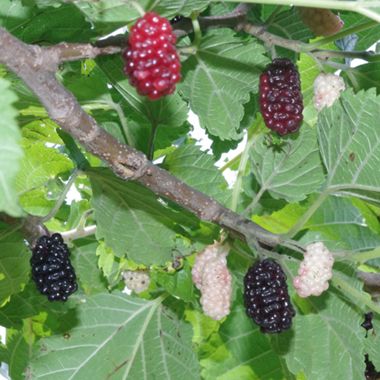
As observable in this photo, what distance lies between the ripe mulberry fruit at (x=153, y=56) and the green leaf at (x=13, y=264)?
420 mm

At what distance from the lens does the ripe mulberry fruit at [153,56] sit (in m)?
0.55

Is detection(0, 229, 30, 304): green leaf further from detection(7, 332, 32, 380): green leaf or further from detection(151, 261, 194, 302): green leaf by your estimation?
detection(7, 332, 32, 380): green leaf

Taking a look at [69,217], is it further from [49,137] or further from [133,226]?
[133,226]

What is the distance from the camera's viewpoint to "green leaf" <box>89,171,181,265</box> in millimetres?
879

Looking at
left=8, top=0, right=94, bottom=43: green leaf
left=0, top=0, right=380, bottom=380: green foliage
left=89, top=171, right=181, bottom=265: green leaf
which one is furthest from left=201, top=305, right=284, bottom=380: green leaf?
left=8, top=0, right=94, bottom=43: green leaf

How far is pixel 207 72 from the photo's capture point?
87 centimetres

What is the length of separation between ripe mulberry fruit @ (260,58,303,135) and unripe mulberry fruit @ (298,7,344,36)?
9cm

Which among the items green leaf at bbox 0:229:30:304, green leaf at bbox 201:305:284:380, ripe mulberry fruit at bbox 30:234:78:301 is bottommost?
green leaf at bbox 201:305:284:380

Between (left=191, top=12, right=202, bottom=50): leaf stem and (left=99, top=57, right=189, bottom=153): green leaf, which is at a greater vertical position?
(left=191, top=12, right=202, bottom=50): leaf stem

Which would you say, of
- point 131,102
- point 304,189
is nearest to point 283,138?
point 304,189

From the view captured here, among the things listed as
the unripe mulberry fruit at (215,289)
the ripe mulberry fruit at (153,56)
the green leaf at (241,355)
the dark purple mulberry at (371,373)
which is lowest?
the green leaf at (241,355)

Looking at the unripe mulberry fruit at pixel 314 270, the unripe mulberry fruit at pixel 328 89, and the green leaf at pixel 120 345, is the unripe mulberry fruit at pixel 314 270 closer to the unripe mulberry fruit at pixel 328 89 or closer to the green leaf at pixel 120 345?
the unripe mulberry fruit at pixel 328 89

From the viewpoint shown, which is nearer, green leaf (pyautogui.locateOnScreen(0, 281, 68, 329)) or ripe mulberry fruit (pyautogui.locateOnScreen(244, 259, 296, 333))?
ripe mulberry fruit (pyautogui.locateOnScreen(244, 259, 296, 333))

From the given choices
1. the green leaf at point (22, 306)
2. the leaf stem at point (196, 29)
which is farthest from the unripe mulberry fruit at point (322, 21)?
the green leaf at point (22, 306)
